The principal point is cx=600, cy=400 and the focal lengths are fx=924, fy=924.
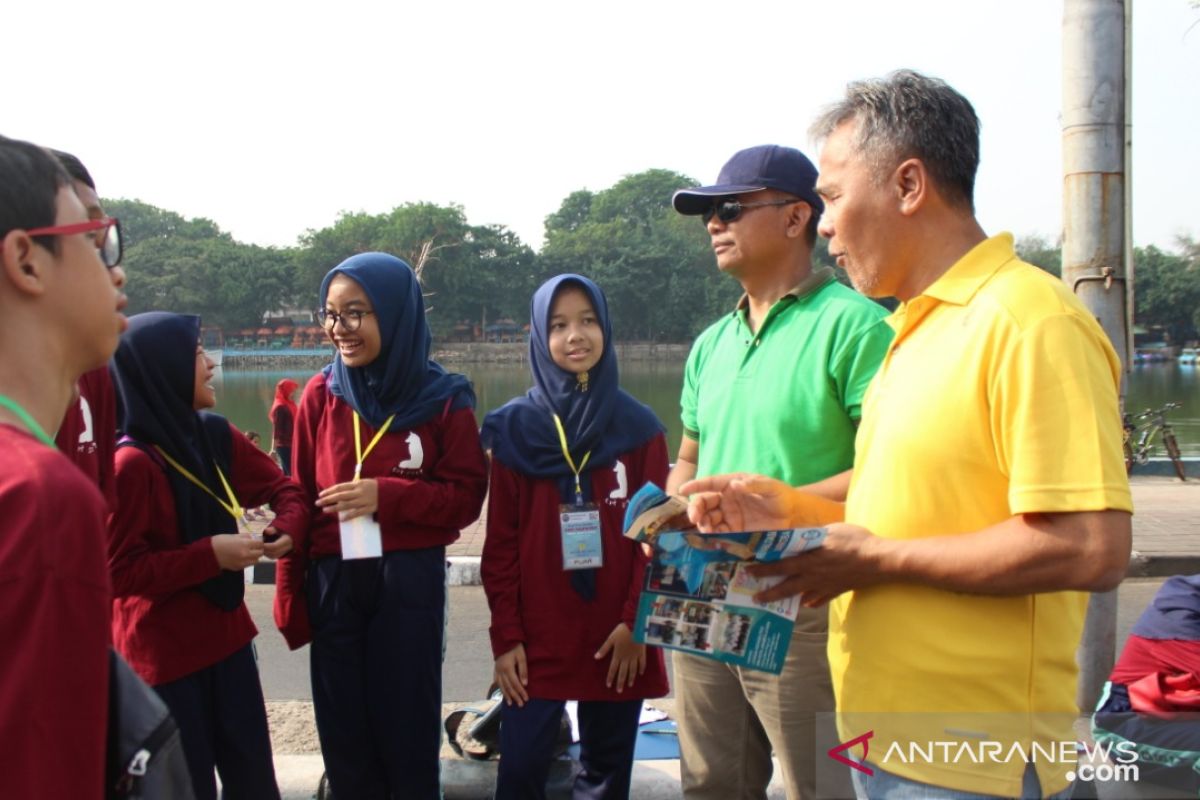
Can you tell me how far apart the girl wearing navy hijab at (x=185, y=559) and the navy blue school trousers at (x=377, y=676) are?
0.20 metres

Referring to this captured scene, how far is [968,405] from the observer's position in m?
Answer: 1.48

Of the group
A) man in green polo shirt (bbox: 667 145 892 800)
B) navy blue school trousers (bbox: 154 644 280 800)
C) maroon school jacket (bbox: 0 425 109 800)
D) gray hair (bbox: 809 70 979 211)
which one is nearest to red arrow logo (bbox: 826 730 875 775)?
man in green polo shirt (bbox: 667 145 892 800)

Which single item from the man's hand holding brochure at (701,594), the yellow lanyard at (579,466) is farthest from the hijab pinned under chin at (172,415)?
the man's hand holding brochure at (701,594)

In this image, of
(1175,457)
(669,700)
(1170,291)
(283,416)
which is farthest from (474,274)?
(669,700)

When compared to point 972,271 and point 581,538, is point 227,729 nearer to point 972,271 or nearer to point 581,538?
point 581,538

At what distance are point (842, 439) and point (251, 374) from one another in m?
54.6

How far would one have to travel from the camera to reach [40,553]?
1.04m

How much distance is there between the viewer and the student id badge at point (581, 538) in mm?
2695

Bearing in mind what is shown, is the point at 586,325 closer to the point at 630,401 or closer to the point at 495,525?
the point at 630,401

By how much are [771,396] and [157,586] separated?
1717 mm

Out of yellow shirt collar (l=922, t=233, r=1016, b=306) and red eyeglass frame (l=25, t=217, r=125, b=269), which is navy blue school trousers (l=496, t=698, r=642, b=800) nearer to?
yellow shirt collar (l=922, t=233, r=1016, b=306)

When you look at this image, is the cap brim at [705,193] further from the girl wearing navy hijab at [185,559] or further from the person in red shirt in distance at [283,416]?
the person in red shirt in distance at [283,416]

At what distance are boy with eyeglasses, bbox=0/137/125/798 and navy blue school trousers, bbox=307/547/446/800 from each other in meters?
1.64

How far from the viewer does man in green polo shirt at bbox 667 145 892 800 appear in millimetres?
2303
